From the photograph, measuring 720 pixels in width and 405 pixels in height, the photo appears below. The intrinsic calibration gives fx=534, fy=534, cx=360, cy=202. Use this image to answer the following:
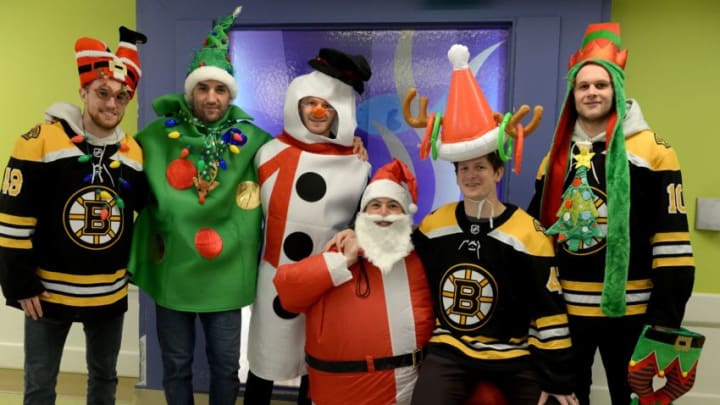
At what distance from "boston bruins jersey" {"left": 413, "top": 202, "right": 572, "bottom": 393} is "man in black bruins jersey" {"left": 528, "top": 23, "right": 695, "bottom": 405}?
12cm

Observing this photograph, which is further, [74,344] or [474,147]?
[74,344]

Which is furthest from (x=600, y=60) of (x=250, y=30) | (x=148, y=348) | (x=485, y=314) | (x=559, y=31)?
(x=148, y=348)

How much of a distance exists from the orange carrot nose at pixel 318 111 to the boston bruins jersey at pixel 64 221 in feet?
2.41

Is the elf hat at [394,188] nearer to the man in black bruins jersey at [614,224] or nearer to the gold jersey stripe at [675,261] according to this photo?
the man in black bruins jersey at [614,224]

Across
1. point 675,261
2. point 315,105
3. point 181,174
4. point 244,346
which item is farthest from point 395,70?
point 244,346

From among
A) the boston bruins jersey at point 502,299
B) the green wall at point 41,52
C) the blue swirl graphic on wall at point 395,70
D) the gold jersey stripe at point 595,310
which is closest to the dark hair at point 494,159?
the boston bruins jersey at point 502,299

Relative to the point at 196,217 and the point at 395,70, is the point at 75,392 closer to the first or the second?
the point at 196,217

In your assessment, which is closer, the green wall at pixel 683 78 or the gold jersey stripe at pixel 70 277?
the gold jersey stripe at pixel 70 277

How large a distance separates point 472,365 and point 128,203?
142 cm

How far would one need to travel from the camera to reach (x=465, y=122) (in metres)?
1.84

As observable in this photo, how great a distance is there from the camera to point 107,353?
2.16 meters

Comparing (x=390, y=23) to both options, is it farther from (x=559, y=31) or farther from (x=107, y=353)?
(x=107, y=353)

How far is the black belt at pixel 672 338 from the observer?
1762mm

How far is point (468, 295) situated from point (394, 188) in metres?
0.47
